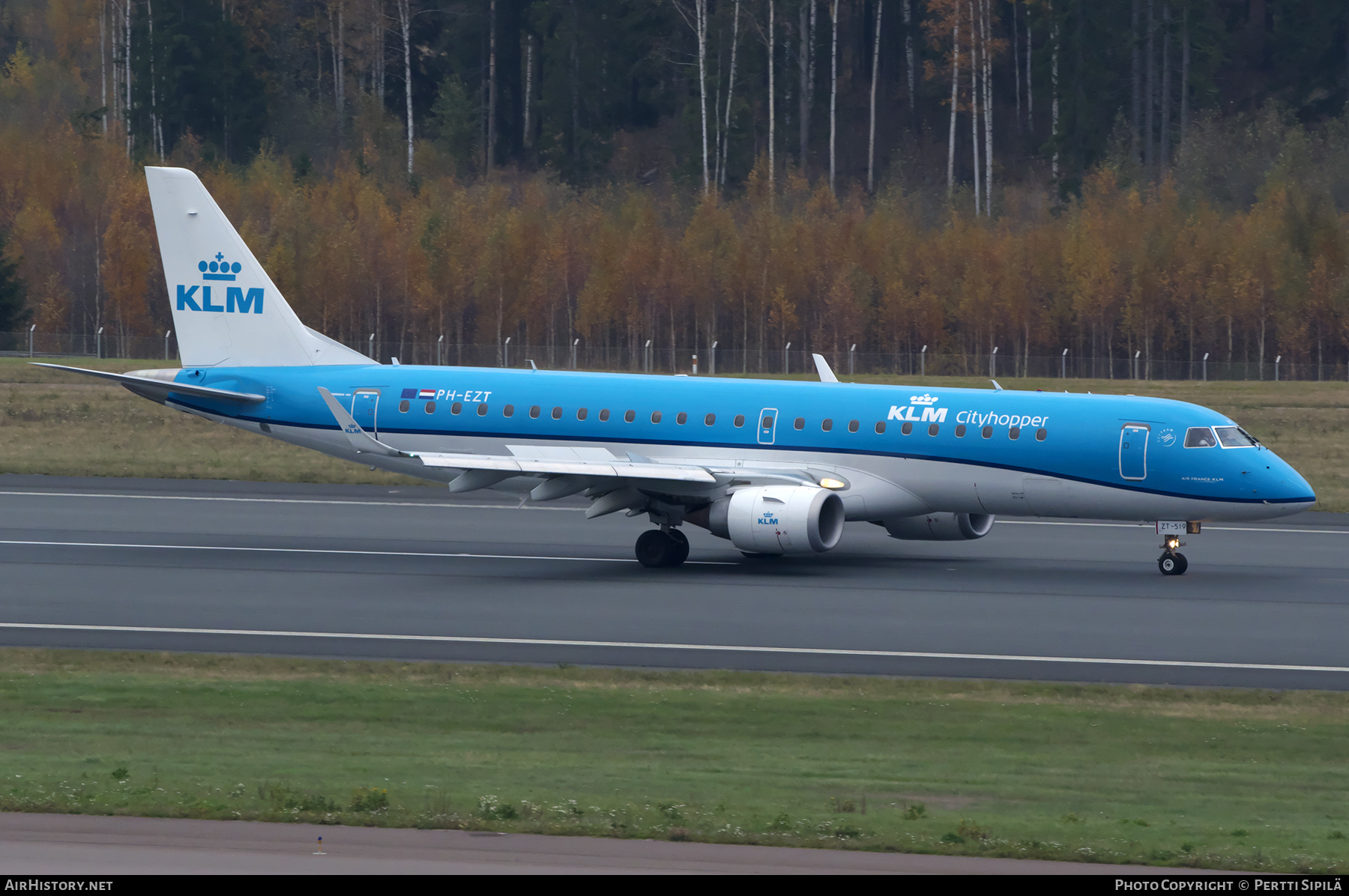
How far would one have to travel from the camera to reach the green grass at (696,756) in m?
12.6

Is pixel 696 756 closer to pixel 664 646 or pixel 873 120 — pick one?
pixel 664 646

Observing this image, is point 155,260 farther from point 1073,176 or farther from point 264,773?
point 264,773

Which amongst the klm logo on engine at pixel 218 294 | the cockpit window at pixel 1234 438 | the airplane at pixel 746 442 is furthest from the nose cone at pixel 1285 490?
the klm logo on engine at pixel 218 294

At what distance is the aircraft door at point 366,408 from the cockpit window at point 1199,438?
15.5 meters

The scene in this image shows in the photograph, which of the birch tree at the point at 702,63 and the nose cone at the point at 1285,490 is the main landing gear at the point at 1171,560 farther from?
the birch tree at the point at 702,63

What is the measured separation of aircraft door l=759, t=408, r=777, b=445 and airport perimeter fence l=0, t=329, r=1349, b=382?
2056 inches

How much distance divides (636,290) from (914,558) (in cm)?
6725

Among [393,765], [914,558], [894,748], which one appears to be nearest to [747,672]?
[894,748]

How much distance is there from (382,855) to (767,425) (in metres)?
19.8

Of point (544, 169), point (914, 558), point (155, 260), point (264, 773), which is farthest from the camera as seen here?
point (544, 169)

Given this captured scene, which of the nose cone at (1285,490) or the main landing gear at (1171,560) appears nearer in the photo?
the nose cone at (1285,490)

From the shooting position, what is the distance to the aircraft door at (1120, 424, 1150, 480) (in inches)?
1112

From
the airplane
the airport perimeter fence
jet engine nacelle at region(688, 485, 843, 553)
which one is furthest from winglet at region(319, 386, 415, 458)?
the airport perimeter fence

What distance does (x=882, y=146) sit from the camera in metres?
121
